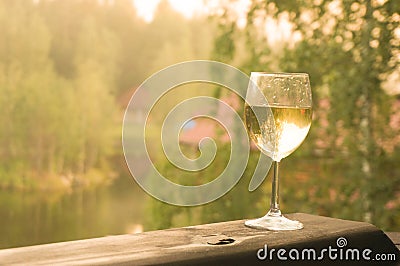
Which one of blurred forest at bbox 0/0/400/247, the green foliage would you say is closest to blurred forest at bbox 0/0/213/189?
blurred forest at bbox 0/0/400/247

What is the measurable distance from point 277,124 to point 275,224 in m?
0.19

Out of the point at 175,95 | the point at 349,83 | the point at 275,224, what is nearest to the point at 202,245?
the point at 275,224

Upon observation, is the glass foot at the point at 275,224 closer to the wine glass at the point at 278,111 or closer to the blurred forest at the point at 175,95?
the wine glass at the point at 278,111

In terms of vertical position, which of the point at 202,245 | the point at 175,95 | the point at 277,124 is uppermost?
the point at 175,95

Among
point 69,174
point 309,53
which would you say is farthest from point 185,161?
point 309,53

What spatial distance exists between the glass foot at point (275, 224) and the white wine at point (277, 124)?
14 centimetres

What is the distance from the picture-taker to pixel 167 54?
163 inches

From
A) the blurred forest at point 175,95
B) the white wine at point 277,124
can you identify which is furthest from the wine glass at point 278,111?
the blurred forest at point 175,95

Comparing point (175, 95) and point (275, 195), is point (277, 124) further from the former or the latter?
point (175, 95)

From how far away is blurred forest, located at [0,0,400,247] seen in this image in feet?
12.6

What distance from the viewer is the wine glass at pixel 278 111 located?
4.28 feet

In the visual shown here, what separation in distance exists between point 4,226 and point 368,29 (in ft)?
6.97

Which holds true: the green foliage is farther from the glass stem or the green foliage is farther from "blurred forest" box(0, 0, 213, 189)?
the glass stem

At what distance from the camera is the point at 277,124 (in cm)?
131
